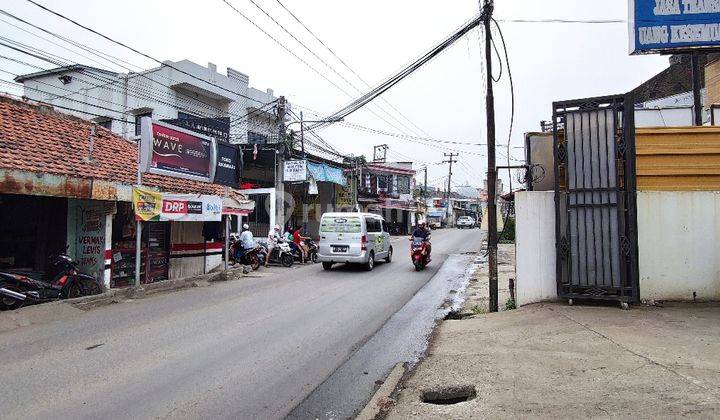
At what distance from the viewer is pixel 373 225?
57.9 feet

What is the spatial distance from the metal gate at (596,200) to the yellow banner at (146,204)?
9.43 metres

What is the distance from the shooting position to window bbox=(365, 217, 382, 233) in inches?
670

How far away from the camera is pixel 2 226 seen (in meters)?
11.1

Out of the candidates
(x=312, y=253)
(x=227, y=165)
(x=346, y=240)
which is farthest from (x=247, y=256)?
(x=346, y=240)

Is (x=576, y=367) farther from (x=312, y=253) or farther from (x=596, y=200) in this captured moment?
(x=312, y=253)

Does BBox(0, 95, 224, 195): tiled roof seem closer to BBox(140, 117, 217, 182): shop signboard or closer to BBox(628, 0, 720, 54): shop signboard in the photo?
BBox(140, 117, 217, 182): shop signboard

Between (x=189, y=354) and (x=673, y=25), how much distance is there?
9924 millimetres

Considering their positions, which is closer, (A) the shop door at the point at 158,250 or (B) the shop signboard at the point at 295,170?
(A) the shop door at the point at 158,250

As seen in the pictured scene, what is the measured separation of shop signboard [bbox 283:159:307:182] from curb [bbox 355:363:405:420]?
19338 mm

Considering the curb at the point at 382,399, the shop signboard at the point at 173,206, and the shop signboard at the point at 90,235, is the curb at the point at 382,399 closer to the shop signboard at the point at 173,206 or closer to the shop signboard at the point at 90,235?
the shop signboard at the point at 173,206

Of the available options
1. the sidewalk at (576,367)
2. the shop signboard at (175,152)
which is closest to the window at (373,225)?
the shop signboard at (175,152)

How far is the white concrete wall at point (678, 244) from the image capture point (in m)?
7.86

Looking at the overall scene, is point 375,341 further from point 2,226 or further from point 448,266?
point 448,266

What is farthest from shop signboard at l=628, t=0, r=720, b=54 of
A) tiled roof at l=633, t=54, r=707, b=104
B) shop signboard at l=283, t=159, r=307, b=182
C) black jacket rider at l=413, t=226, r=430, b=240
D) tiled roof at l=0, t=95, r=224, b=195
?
tiled roof at l=633, t=54, r=707, b=104
